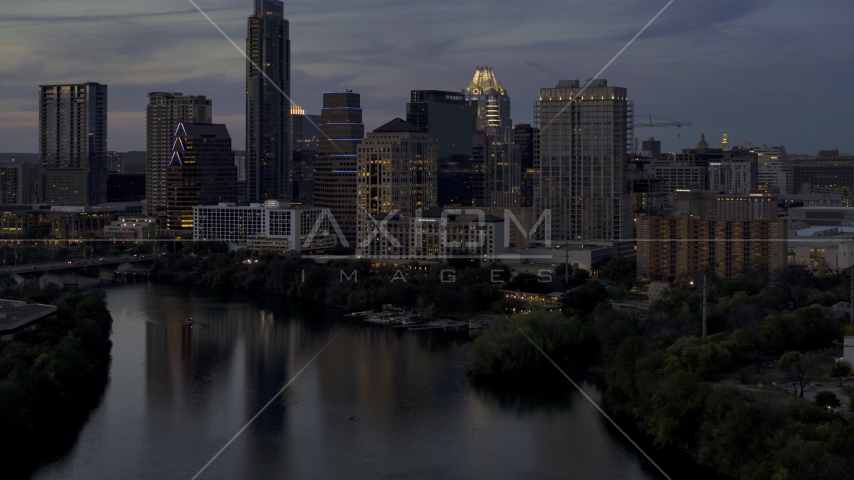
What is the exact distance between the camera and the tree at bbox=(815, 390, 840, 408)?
20.7 ft

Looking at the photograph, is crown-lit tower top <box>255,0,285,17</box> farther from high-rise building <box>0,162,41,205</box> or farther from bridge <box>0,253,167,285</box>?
bridge <box>0,253,167,285</box>

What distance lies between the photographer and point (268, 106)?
27.4m

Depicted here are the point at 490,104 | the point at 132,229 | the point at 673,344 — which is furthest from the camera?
the point at 490,104

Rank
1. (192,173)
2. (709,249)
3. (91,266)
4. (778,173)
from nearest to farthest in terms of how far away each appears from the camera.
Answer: (709,249) < (91,266) < (192,173) < (778,173)

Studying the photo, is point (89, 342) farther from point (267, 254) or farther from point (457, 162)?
point (457, 162)

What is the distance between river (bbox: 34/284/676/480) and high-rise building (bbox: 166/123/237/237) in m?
10.7

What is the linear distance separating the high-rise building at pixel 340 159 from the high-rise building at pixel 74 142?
966cm

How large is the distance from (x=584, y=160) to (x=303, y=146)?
13.0m

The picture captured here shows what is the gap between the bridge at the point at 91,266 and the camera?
48.8 feet

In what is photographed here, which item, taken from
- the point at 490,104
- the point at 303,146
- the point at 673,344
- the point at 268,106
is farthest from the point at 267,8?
the point at 673,344

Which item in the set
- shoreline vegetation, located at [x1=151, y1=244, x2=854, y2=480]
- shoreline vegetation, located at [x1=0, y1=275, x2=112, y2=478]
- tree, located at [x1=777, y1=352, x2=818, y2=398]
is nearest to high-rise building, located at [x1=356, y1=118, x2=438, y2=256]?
shoreline vegetation, located at [x1=151, y1=244, x2=854, y2=480]

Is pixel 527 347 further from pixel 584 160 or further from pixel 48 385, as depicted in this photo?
pixel 584 160

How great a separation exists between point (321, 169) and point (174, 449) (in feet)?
45.8

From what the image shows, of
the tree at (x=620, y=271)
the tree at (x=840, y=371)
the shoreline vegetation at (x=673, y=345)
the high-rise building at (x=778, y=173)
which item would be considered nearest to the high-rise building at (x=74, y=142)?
the shoreline vegetation at (x=673, y=345)
